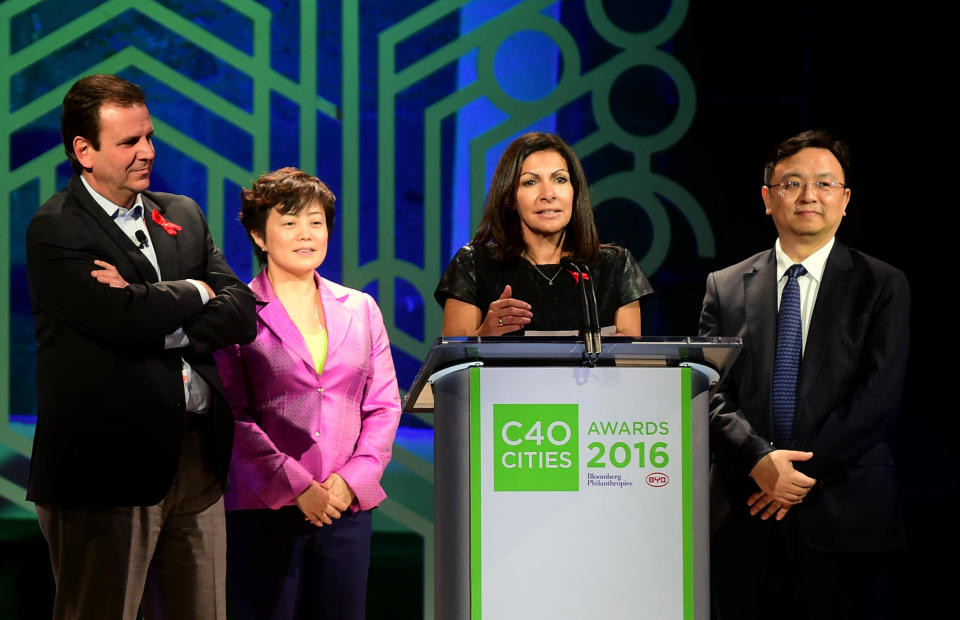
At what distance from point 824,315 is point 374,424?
4.33 feet

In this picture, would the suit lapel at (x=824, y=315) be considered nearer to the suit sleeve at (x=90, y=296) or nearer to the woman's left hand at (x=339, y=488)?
the woman's left hand at (x=339, y=488)

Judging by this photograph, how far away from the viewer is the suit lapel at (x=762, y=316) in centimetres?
275

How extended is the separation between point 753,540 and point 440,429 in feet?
4.15

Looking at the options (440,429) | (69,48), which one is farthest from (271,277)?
(69,48)

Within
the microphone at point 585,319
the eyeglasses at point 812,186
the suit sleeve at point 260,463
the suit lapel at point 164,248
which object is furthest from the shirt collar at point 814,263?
the suit lapel at point 164,248

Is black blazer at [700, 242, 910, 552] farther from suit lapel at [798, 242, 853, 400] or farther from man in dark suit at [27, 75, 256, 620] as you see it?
man in dark suit at [27, 75, 256, 620]

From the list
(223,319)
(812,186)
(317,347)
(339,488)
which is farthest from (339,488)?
(812,186)

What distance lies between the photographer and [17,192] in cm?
454

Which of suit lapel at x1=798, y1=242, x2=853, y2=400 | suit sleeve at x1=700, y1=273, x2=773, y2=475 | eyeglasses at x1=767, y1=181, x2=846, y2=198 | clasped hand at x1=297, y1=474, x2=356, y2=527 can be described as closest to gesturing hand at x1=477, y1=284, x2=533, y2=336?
suit sleeve at x1=700, y1=273, x2=773, y2=475

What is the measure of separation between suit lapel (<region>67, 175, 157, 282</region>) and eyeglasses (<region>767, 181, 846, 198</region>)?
5.94 feet

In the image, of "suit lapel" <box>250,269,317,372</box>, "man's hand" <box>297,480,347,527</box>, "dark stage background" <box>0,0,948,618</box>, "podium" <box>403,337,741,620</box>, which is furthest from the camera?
"dark stage background" <box>0,0,948,618</box>

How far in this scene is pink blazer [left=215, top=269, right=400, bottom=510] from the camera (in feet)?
8.79

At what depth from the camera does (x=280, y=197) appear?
112 inches

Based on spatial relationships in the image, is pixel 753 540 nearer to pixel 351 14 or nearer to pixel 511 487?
pixel 511 487
